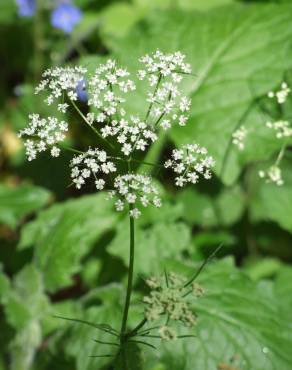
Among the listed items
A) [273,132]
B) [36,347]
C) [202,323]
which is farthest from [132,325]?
[273,132]

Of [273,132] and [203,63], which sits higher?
→ [203,63]

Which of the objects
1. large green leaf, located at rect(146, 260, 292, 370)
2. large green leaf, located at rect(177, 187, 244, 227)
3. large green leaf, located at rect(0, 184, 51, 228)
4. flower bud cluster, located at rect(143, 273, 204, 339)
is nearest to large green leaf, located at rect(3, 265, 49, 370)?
large green leaf, located at rect(0, 184, 51, 228)

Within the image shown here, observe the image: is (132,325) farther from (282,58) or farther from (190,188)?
(282,58)

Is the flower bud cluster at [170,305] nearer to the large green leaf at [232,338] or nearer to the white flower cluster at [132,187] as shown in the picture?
the white flower cluster at [132,187]

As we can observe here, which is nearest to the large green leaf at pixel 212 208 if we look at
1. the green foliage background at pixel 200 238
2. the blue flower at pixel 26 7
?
the green foliage background at pixel 200 238

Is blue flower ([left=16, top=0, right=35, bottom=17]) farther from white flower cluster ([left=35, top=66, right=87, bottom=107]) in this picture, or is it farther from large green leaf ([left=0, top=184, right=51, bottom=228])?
white flower cluster ([left=35, top=66, right=87, bottom=107])
